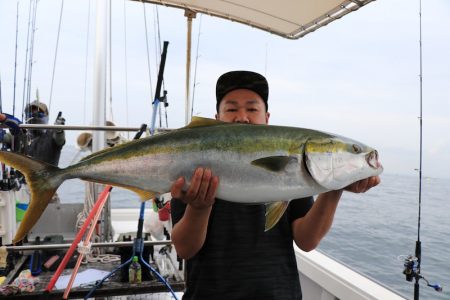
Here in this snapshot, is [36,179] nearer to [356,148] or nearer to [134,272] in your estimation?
[356,148]

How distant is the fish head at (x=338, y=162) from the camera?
58.6 inches

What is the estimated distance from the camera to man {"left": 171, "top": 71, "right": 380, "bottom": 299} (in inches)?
67.2

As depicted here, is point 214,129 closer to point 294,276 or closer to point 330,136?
point 330,136

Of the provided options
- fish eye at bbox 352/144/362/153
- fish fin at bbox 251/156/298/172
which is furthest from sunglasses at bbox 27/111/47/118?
fish eye at bbox 352/144/362/153

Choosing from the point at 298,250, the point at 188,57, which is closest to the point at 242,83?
the point at 188,57

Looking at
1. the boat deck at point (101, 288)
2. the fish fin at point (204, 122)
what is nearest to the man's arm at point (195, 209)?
the fish fin at point (204, 122)

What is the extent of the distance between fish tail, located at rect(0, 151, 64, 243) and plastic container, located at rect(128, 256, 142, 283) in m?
1.71

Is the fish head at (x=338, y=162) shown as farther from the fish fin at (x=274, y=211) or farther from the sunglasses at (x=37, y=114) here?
the sunglasses at (x=37, y=114)

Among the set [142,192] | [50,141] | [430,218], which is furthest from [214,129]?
[430,218]

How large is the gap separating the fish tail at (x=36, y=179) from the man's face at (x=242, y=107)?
89 centimetres

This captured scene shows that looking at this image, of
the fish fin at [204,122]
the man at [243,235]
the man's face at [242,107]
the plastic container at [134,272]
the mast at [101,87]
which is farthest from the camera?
the mast at [101,87]

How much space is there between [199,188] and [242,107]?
1.96 feet

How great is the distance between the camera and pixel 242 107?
1.90m

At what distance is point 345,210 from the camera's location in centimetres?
1417
